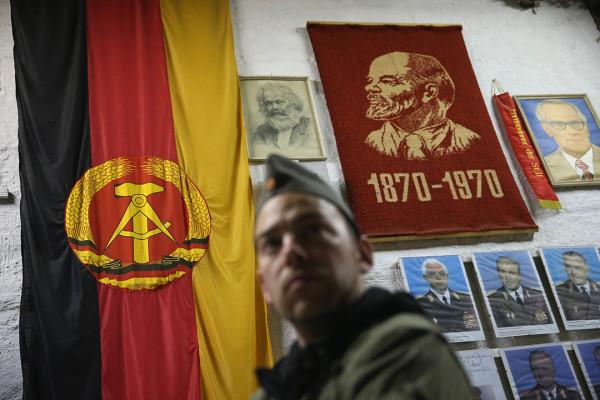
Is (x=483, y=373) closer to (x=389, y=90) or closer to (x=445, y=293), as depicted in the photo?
(x=445, y=293)

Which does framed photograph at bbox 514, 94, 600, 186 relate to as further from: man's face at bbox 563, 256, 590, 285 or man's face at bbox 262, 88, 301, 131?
man's face at bbox 262, 88, 301, 131

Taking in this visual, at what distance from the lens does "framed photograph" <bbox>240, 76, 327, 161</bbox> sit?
4.11 m

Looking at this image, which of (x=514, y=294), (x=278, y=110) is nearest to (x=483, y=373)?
(x=514, y=294)

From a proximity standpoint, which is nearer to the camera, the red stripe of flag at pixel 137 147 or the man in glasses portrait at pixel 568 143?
the red stripe of flag at pixel 137 147

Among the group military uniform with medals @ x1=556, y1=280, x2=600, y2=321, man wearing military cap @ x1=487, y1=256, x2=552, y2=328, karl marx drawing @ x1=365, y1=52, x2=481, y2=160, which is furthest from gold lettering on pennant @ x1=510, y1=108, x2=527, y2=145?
military uniform with medals @ x1=556, y1=280, x2=600, y2=321

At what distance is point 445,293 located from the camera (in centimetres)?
390

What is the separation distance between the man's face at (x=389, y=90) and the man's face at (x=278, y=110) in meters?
0.69

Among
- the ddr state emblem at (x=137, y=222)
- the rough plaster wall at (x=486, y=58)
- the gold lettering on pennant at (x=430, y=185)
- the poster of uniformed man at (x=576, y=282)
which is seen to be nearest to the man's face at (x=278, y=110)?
the rough plaster wall at (x=486, y=58)

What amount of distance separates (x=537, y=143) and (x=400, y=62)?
1491 mm

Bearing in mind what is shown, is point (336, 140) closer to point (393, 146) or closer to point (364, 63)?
point (393, 146)

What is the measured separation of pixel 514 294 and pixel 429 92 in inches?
76.4

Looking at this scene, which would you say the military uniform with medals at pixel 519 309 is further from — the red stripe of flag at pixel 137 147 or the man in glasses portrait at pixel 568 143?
the red stripe of flag at pixel 137 147

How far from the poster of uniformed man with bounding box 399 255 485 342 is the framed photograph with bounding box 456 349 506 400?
0.40 ft

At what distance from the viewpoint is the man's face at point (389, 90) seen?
4.52m
